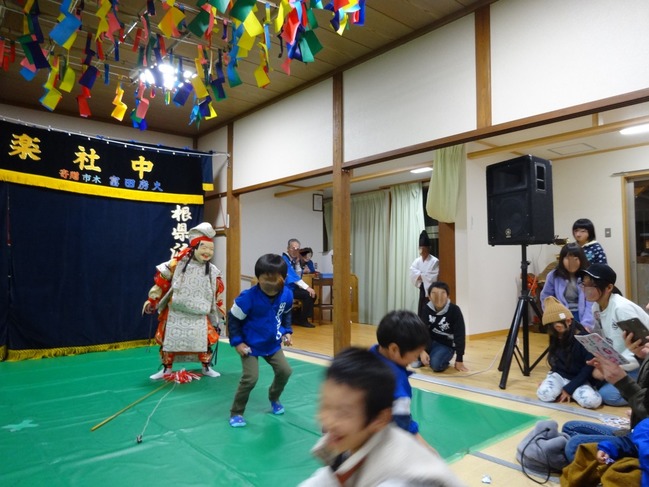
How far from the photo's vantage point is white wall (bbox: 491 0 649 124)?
91.9 inches

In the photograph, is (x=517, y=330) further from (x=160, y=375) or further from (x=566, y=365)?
(x=160, y=375)

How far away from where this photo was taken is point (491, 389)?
3.21 meters

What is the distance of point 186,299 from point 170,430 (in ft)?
4.07

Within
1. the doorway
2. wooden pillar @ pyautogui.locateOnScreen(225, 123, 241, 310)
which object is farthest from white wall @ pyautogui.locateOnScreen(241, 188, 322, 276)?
the doorway

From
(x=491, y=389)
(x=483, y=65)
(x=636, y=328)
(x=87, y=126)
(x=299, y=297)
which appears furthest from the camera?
(x=299, y=297)

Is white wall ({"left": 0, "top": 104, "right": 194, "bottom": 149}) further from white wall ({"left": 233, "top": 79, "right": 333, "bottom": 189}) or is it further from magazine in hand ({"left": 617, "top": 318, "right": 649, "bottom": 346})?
magazine in hand ({"left": 617, "top": 318, "right": 649, "bottom": 346})

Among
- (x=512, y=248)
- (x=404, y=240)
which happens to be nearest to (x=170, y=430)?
(x=512, y=248)

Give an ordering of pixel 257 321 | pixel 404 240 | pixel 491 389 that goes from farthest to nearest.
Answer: pixel 404 240 → pixel 491 389 → pixel 257 321

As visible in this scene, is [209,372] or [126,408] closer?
[126,408]

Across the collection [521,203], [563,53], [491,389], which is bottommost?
[491,389]

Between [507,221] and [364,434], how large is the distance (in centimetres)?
298

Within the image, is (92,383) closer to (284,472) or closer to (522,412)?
(284,472)

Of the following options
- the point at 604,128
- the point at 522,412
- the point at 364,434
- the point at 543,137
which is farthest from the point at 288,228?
the point at 364,434

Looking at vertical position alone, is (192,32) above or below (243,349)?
above
